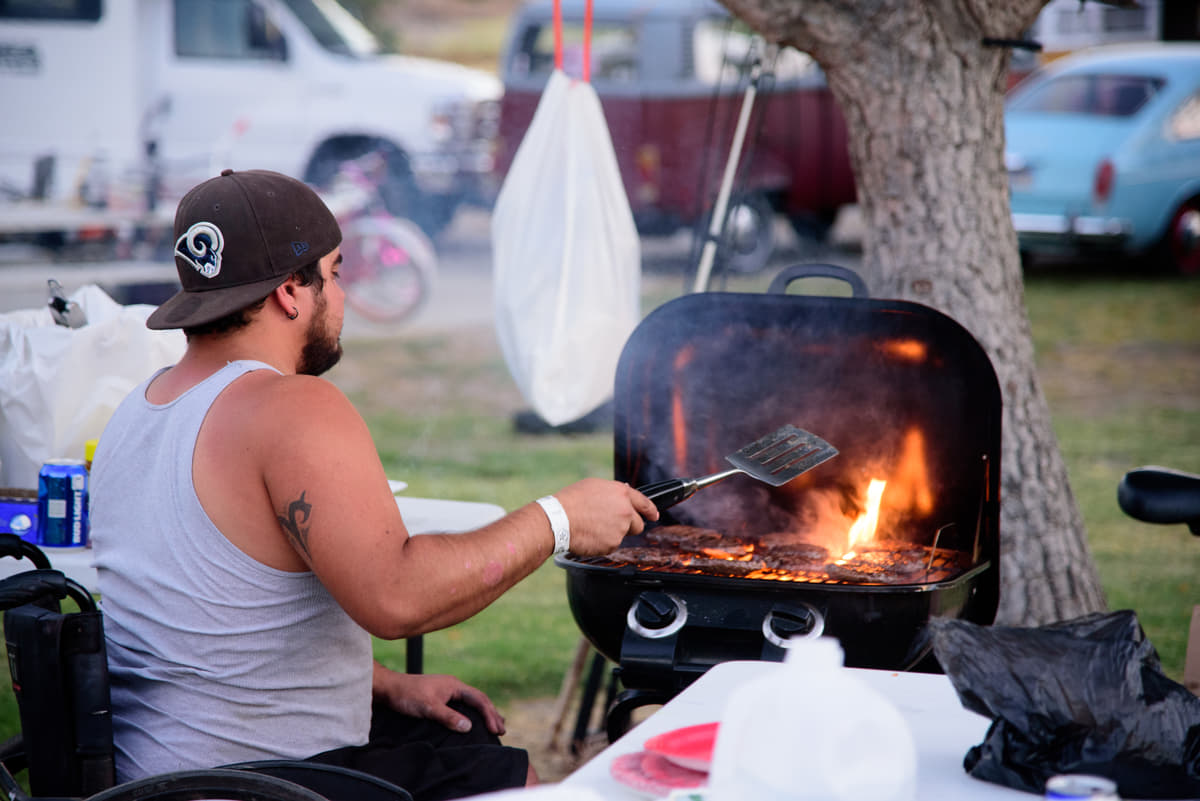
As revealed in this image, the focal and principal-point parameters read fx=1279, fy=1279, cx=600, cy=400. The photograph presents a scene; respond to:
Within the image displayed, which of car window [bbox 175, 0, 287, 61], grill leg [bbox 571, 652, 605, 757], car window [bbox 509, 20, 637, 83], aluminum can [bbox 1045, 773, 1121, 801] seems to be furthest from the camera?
car window [bbox 509, 20, 637, 83]

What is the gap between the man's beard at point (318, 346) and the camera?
2.02 m

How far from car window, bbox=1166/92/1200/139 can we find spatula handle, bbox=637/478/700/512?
9.74 metres

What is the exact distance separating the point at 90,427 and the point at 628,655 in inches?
52.9

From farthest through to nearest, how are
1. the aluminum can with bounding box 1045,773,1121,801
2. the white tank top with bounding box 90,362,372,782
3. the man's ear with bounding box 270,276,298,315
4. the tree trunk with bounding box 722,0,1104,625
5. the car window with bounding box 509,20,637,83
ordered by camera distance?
the car window with bounding box 509,20,637,83 → the tree trunk with bounding box 722,0,1104,625 → the man's ear with bounding box 270,276,298,315 → the white tank top with bounding box 90,362,372,782 → the aluminum can with bounding box 1045,773,1121,801

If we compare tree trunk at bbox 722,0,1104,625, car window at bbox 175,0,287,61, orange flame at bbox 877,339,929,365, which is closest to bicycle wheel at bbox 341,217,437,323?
car window at bbox 175,0,287,61

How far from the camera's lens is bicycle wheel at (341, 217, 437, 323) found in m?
9.08

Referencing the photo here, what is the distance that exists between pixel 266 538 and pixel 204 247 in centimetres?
46

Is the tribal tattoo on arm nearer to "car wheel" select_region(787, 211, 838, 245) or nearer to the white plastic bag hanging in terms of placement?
the white plastic bag hanging

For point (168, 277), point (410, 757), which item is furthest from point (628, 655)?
point (168, 277)

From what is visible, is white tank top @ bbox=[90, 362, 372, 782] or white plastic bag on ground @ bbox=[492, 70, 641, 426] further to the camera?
white plastic bag on ground @ bbox=[492, 70, 641, 426]

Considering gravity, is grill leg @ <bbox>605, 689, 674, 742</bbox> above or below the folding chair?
below

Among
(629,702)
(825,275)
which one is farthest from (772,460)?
(629,702)

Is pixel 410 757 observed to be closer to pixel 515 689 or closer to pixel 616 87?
pixel 515 689

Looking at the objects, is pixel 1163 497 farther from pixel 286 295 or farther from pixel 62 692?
pixel 62 692
